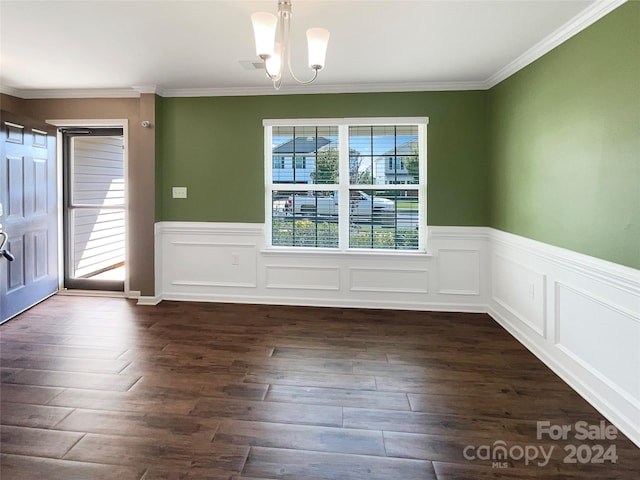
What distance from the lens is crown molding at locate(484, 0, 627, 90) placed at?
2.23 meters

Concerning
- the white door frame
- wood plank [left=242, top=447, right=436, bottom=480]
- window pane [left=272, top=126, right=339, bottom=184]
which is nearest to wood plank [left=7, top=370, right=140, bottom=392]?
wood plank [left=242, top=447, right=436, bottom=480]

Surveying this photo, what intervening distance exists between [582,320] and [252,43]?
3024 mm

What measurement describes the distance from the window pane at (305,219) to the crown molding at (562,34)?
2.04 metres

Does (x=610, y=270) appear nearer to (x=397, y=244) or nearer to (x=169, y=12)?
(x=397, y=244)

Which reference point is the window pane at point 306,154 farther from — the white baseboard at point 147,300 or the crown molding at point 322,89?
the white baseboard at point 147,300

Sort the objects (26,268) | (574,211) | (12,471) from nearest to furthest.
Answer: (12,471)
(574,211)
(26,268)

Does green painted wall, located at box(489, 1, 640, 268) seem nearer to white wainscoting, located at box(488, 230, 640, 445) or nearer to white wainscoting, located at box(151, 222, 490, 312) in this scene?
white wainscoting, located at box(488, 230, 640, 445)

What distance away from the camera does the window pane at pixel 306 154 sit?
4.23m

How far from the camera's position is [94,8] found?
2363mm

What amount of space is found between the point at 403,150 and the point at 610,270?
240 centimetres

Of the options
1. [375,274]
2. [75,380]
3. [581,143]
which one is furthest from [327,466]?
[375,274]

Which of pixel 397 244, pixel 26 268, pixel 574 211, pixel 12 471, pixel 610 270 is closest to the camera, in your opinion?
pixel 12 471

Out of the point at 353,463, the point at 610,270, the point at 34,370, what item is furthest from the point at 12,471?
the point at 610,270

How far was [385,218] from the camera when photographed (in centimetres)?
422
